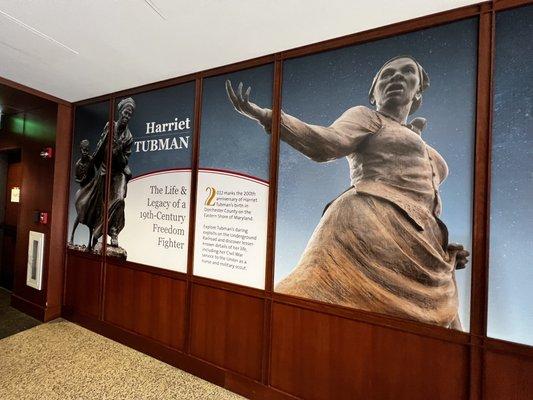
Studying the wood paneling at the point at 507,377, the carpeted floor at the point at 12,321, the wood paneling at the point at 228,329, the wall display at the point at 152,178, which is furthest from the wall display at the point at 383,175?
the carpeted floor at the point at 12,321

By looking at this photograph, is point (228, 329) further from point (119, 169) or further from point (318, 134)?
point (119, 169)

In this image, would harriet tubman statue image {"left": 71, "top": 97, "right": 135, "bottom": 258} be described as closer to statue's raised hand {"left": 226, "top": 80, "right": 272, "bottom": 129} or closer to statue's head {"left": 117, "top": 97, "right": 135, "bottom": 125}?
statue's head {"left": 117, "top": 97, "right": 135, "bottom": 125}

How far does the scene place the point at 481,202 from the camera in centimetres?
159

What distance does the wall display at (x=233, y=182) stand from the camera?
2.26 metres

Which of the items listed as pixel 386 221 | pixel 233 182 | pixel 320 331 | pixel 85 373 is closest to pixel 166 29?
pixel 233 182

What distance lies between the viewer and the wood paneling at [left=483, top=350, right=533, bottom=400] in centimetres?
148

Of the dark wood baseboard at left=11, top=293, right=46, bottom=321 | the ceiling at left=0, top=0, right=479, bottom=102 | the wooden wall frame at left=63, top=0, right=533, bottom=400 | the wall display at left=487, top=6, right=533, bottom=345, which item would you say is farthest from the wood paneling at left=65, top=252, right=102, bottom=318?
the wall display at left=487, top=6, right=533, bottom=345

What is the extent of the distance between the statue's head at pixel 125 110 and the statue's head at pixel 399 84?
236 centimetres

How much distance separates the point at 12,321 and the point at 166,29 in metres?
3.72

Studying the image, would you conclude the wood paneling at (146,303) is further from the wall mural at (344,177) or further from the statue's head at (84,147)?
the statue's head at (84,147)

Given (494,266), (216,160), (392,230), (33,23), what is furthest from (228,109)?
(494,266)

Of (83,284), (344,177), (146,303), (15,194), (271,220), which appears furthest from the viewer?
(15,194)

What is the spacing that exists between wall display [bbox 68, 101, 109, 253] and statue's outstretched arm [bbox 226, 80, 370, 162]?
1947 mm

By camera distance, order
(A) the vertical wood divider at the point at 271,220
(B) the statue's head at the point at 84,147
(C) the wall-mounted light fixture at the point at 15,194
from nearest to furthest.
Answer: (A) the vertical wood divider at the point at 271,220 → (B) the statue's head at the point at 84,147 → (C) the wall-mounted light fixture at the point at 15,194
